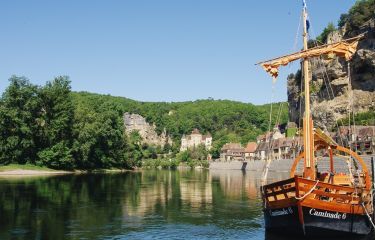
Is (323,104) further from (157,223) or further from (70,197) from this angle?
(157,223)

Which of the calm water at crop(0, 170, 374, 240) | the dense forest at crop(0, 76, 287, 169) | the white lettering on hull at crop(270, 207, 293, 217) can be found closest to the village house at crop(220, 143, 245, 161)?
the dense forest at crop(0, 76, 287, 169)

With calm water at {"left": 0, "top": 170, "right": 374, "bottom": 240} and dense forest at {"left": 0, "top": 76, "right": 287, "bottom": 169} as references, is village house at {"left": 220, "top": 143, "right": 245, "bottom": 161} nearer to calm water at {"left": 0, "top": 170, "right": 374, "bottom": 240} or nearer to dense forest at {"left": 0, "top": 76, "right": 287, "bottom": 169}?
dense forest at {"left": 0, "top": 76, "right": 287, "bottom": 169}

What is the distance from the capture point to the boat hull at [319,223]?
24.1m

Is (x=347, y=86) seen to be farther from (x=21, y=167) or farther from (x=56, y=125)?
(x=21, y=167)

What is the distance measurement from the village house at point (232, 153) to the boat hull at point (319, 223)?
15412 centimetres

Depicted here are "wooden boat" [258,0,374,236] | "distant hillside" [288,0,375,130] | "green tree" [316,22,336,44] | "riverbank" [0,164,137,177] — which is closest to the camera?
"wooden boat" [258,0,374,236]

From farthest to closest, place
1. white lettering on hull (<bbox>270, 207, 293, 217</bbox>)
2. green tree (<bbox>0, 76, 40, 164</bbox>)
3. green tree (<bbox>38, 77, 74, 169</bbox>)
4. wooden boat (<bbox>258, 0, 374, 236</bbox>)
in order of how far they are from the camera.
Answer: green tree (<bbox>38, 77, 74, 169</bbox>)
green tree (<bbox>0, 76, 40, 164</bbox>)
white lettering on hull (<bbox>270, 207, 293, 217</bbox>)
wooden boat (<bbox>258, 0, 374, 236</bbox>)

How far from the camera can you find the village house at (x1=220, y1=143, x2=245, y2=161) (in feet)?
606

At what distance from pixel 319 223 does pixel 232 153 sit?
165 m

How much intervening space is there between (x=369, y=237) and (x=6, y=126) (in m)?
89.2

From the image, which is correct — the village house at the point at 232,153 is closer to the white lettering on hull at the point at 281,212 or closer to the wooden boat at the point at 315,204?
the wooden boat at the point at 315,204

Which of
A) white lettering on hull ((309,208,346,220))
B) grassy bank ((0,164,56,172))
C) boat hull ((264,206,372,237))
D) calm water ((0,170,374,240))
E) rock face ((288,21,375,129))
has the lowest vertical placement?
calm water ((0,170,374,240))

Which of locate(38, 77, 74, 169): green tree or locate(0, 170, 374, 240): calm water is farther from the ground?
locate(38, 77, 74, 169): green tree

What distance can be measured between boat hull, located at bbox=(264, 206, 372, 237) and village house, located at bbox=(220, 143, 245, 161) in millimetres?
154122
